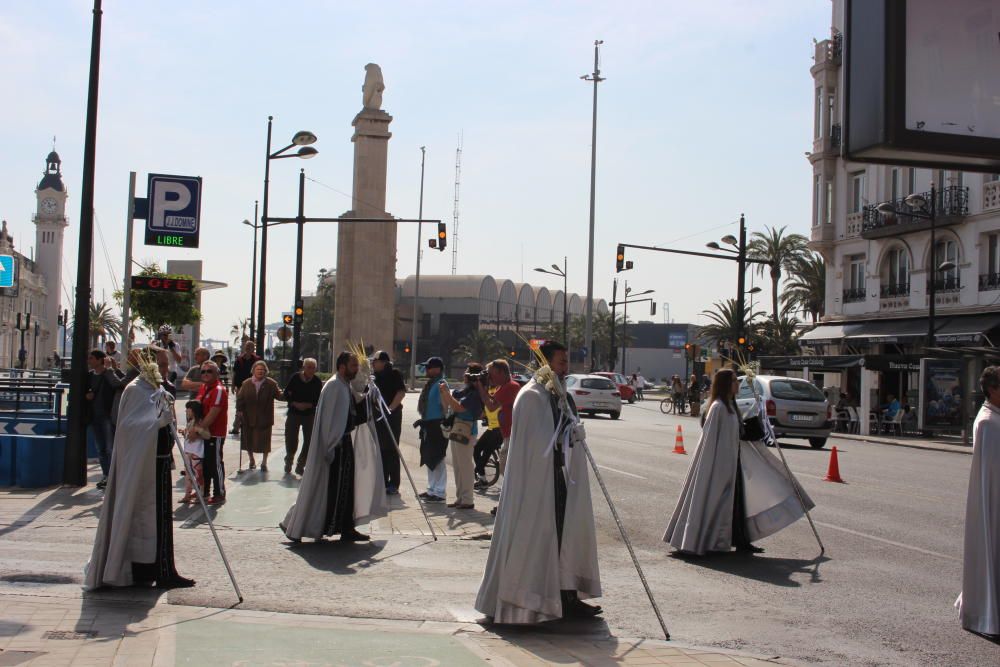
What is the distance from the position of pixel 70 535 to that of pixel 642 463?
10.8 meters

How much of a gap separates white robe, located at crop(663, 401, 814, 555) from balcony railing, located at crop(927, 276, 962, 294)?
92.8 ft

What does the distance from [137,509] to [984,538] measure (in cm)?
553

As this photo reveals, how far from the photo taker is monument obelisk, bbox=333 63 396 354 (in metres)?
44.9

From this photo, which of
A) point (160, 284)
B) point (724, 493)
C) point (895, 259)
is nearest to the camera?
point (724, 493)

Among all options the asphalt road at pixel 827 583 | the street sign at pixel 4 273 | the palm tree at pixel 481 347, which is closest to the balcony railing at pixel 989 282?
the asphalt road at pixel 827 583

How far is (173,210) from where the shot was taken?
50.8 feet

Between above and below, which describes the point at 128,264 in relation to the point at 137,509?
above

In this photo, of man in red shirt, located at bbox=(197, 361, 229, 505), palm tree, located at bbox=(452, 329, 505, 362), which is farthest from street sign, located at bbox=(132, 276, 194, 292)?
palm tree, located at bbox=(452, 329, 505, 362)

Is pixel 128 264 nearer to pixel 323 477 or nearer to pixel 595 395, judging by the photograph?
pixel 323 477

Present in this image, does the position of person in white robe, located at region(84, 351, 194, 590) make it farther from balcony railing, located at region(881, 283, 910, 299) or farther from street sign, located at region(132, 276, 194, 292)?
balcony railing, located at region(881, 283, 910, 299)

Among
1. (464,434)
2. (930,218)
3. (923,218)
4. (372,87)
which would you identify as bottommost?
(464,434)

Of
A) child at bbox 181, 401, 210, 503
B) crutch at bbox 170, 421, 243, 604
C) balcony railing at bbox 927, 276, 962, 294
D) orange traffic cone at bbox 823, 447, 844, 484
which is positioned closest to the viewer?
crutch at bbox 170, 421, 243, 604

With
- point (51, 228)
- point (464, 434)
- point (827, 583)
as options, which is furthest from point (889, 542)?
point (51, 228)

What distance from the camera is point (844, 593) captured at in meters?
7.83
